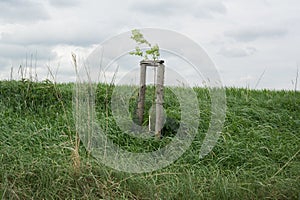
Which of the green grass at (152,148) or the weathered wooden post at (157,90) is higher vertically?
the weathered wooden post at (157,90)

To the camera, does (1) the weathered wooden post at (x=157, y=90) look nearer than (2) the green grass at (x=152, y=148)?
No

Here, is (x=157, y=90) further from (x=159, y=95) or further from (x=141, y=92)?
(x=141, y=92)

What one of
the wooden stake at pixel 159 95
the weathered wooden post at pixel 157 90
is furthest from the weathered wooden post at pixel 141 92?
the wooden stake at pixel 159 95

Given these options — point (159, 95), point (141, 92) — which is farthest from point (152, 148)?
point (141, 92)

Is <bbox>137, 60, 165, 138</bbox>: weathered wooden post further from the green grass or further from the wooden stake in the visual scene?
the green grass

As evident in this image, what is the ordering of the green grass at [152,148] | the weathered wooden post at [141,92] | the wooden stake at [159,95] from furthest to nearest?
1. the weathered wooden post at [141,92]
2. the wooden stake at [159,95]
3. the green grass at [152,148]

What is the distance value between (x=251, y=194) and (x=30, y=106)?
4.36 metres

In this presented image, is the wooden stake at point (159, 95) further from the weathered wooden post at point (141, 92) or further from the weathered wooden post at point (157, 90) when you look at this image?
the weathered wooden post at point (141, 92)

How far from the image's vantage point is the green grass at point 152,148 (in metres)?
4.32

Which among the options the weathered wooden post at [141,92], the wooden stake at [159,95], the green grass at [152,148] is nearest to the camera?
the green grass at [152,148]

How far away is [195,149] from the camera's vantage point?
19.7ft

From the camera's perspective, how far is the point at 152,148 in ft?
19.4

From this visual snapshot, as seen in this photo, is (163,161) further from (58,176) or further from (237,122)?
(237,122)

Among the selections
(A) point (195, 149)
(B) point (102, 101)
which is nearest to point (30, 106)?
(B) point (102, 101)
